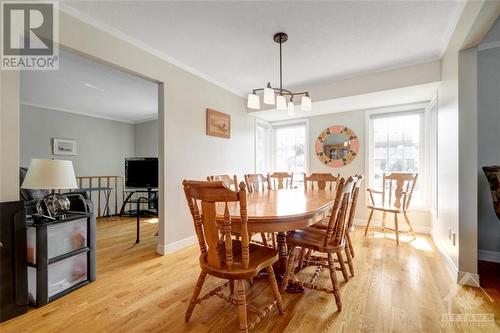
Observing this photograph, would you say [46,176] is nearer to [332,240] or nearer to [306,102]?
[332,240]

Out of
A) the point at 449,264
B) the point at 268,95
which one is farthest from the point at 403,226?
the point at 268,95

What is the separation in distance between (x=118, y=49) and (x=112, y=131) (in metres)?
4.14

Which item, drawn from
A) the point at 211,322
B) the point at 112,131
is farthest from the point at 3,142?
the point at 112,131

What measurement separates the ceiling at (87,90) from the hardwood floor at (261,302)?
7.94 feet

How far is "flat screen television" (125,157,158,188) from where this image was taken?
3.88 m

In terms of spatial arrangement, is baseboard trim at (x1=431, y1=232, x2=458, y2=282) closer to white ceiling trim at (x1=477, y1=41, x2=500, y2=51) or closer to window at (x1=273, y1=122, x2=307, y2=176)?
white ceiling trim at (x1=477, y1=41, x2=500, y2=51)

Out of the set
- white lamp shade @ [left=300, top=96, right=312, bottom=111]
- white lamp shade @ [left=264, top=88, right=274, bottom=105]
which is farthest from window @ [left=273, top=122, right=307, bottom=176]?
white lamp shade @ [left=264, top=88, right=274, bottom=105]

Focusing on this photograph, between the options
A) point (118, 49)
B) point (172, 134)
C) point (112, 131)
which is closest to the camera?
point (118, 49)

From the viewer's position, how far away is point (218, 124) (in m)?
3.59

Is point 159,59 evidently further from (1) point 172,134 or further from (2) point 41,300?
(2) point 41,300

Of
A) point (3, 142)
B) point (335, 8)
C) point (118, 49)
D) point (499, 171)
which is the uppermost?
point (335, 8)

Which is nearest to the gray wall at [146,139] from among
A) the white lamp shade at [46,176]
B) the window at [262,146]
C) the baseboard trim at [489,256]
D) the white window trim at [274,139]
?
the window at [262,146]

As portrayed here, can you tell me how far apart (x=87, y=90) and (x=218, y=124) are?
7.63 feet

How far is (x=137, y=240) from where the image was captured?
10.6 ft
